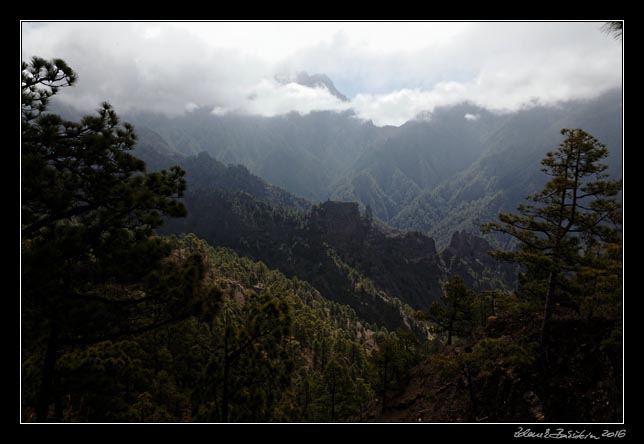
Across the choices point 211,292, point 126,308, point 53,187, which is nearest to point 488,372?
point 211,292

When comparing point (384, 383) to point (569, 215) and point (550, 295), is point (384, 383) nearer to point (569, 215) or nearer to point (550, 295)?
point (550, 295)

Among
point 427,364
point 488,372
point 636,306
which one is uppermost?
point 636,306

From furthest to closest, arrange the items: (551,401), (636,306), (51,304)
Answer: (551,401), (636,306), (51,304)

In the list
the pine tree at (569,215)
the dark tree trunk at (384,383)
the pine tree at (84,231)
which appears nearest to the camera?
the pine tree at (84,231)

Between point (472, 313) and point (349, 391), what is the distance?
14.0 metres

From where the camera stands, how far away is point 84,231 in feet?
31.9

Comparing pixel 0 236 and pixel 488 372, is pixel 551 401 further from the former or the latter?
pixel 0 236

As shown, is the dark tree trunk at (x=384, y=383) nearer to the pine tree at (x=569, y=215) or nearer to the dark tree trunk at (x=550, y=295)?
the dark tree trunk at (x=550, y=295)

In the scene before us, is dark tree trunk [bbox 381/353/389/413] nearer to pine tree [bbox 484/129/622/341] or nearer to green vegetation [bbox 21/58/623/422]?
green vegetation [bbox 21/58/623/422]

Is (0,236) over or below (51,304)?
over

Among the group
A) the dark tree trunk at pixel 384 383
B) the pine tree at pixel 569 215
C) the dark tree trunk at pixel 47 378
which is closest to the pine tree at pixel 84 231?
the dark tree trunk at pixel 47 378

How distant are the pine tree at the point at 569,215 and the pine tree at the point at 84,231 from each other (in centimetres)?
1487

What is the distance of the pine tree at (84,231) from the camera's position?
9.44 metres

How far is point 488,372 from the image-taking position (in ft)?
60.6
